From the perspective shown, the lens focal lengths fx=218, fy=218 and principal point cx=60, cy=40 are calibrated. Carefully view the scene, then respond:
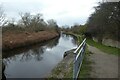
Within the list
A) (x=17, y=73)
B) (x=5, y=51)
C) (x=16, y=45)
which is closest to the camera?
(x=17, y=73)

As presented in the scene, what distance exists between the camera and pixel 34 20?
3063 inches

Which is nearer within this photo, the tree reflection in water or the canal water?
the canal water

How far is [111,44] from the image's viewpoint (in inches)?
1128

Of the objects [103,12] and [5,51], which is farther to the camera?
[5,51]

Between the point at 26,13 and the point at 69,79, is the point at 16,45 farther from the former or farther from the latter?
the point at 26,13

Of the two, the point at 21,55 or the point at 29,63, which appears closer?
the point at 29,63

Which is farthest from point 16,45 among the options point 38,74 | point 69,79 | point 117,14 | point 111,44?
point 69,79

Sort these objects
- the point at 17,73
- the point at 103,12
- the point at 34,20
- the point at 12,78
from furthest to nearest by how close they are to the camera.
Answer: the point at 34,20 < the point at 103,12 < the point at 17,73 < the point at 12,78

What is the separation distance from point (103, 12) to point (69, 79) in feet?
59.2

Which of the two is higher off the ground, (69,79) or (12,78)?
(69,79)

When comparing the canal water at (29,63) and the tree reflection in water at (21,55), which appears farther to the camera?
the tree reflection in water at (21,55)

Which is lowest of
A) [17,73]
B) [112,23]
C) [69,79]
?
[17,73]

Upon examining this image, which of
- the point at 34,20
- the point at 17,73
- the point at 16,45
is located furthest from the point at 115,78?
the point at 34,20

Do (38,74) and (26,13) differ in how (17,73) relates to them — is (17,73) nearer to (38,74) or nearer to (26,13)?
(38,74)
